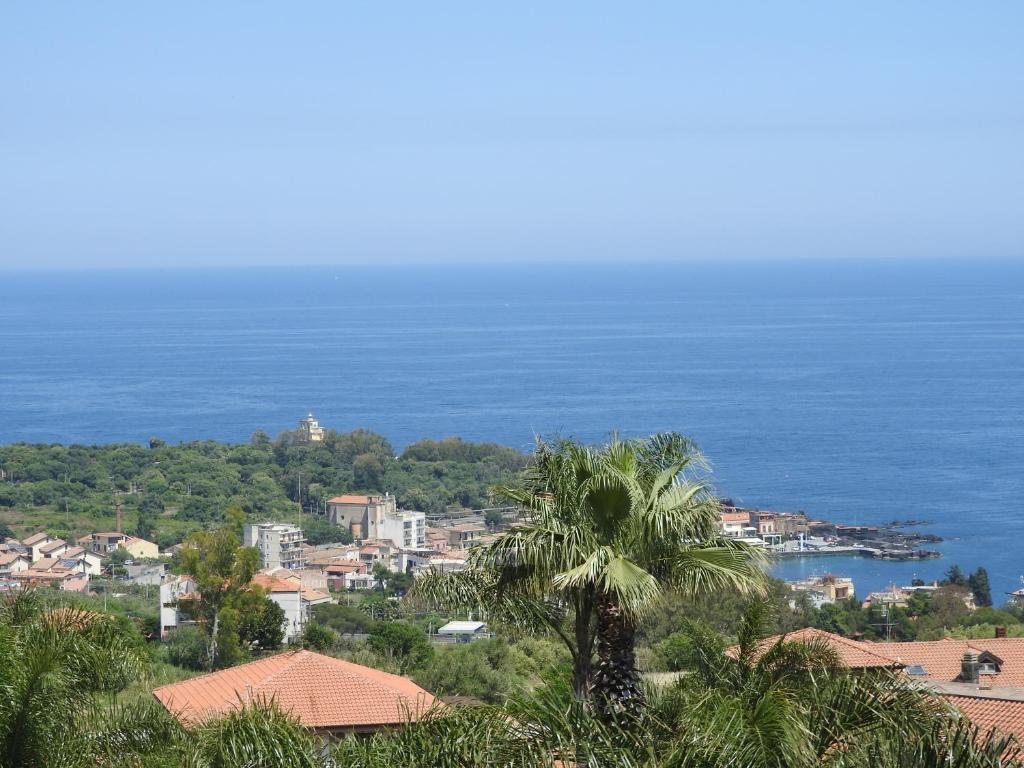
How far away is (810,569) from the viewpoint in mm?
52969

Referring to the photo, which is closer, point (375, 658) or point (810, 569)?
point (375, 658)

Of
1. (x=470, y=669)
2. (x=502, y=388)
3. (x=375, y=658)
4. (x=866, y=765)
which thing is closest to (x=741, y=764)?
(x=866, y=765)

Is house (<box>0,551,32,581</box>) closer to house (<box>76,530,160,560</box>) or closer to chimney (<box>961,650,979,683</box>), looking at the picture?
house (<box>76,530,160,560</box>)

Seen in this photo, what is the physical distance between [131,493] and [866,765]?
60.3 metres

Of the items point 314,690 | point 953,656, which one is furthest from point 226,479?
point 314,690

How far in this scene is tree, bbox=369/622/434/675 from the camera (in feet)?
75.2

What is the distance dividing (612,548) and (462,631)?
25.4 meters

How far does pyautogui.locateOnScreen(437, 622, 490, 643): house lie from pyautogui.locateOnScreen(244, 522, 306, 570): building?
17.9m

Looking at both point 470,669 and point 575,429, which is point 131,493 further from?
point 470,669

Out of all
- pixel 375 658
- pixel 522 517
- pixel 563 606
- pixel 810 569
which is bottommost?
pixel 810 569

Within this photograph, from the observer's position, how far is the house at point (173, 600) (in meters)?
29.6

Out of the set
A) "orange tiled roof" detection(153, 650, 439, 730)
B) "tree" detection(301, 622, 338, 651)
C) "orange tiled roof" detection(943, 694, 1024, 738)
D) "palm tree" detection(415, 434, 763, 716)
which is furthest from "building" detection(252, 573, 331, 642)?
"palm tree" detection(415, 434, 763, 716)

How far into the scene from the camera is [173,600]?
31.6m

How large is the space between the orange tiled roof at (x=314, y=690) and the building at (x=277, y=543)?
35.3 m
